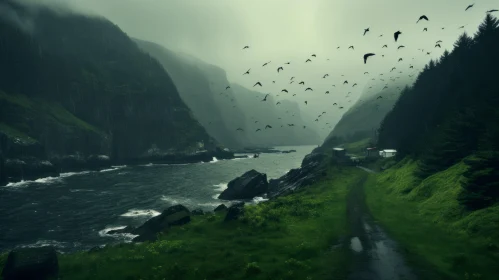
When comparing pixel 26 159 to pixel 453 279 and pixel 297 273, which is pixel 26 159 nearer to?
pixel 297 273

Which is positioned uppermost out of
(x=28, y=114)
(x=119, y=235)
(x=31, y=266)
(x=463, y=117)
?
(x=28, y=114)

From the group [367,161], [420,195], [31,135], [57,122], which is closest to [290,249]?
[420,195]

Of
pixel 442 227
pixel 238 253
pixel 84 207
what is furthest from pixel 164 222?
pixel 84 207

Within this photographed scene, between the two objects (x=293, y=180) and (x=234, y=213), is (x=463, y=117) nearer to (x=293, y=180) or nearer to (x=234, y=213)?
(x=234, y=213)

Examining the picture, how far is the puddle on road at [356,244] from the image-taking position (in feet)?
86.9

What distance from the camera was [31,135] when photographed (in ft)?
487

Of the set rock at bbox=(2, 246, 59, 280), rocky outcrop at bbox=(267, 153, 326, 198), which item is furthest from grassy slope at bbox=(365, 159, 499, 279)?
rocky outcrop at bbox=(267, 153, 326, 198)

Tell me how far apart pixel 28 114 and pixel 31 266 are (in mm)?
158725

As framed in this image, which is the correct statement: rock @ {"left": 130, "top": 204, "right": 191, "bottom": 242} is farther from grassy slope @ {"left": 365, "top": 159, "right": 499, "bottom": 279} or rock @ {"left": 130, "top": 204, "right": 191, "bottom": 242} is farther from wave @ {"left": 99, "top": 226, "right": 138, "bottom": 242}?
grassy slope @ {"left": 365, "top": 159, "right": 499, "bottom": 279}

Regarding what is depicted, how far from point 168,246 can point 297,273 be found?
13.1 meters

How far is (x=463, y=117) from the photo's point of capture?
48.1m

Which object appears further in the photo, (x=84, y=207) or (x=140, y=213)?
(x=84, y=207)

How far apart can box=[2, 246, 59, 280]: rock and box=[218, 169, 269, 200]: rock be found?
5448 cm

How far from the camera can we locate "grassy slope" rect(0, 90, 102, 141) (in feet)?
462
